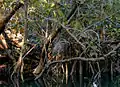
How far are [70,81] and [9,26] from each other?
78.4 inches

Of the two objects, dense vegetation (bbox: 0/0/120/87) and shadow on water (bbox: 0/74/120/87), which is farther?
shadow on water (bbox: 0/74/120/87)

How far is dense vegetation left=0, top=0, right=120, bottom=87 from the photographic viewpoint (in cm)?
737

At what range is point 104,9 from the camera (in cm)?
783

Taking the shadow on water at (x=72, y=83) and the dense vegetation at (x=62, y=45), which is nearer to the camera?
the dense vegetation at (x=62, y=45)

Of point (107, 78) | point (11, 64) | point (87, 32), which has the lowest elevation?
point (107, 78)

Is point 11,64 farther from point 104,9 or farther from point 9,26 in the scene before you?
point 104,9

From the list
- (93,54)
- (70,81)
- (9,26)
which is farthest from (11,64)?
(93,54)

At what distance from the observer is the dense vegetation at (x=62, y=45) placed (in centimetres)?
737

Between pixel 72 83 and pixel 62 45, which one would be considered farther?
pixel 62 45

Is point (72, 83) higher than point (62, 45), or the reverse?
point (62, 45)

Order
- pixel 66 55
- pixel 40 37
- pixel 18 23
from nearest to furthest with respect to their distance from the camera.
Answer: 1. pixel 18 23
2. pixel 40 37
3. pixel 66 55

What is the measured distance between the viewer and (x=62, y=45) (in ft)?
28.1

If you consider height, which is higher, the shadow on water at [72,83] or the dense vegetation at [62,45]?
the dense vegetation at [62,45]

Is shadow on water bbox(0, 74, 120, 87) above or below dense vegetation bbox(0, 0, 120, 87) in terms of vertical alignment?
below
